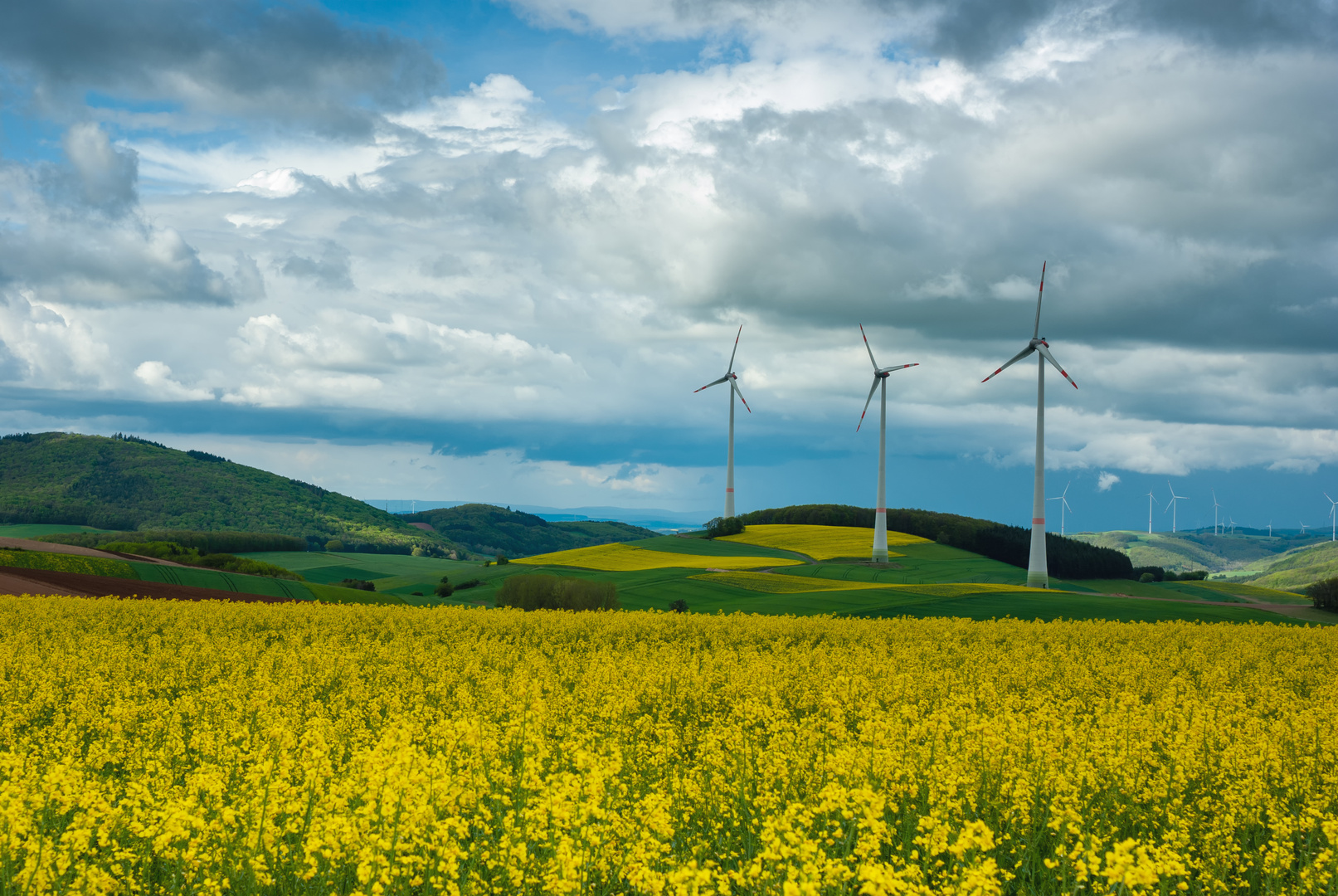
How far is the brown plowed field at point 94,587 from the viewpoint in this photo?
4341cm

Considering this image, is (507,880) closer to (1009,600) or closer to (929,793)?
(929,793)

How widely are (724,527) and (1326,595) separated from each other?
247ft

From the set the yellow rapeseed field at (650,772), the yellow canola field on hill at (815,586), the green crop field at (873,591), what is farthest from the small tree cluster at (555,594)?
the yellow rapeseed field at (650,772)

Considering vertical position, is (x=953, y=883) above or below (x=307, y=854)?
below

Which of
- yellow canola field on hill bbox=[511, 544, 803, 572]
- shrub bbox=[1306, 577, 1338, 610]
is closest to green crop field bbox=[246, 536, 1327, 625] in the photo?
yellow canola field on hill bbox=[511, 544, 803, 572]

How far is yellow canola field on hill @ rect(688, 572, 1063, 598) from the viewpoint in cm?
7331

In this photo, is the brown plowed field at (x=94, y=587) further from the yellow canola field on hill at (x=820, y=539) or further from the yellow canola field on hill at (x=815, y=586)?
the yellow canola field on hill at (x=820, y=539)

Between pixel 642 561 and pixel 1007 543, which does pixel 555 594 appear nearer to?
pixel 642 561

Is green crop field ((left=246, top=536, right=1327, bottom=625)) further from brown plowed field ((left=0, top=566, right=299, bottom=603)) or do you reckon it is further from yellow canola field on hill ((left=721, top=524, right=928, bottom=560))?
brown plowed field ((left=0, top=566, right=299, bottom=603))

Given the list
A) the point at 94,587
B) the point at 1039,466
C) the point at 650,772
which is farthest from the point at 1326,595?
the point at 94,587

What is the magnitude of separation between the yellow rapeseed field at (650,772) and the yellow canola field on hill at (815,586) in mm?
50082

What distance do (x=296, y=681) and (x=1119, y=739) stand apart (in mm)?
14902

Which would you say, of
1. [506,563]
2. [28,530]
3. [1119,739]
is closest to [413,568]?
[506,563]

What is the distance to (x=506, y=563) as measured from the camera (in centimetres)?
9988
